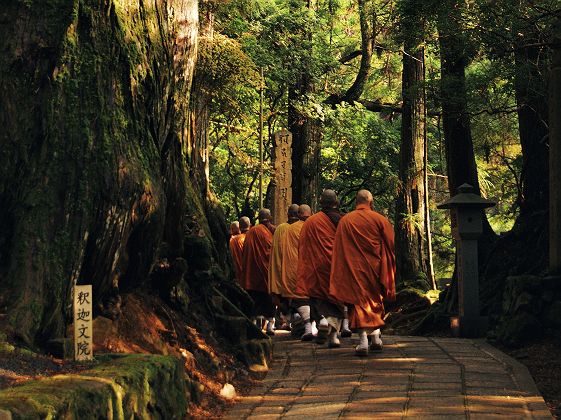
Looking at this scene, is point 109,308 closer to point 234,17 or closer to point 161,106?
point 161,106

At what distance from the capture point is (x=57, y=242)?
679cm

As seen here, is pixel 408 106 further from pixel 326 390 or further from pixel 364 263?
pixel 326 390

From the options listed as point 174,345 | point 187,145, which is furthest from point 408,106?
point 174,345

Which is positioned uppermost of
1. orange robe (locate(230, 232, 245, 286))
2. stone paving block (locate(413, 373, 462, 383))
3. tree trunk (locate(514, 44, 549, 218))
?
tree trunk (locate(514, 44, 549, 218))

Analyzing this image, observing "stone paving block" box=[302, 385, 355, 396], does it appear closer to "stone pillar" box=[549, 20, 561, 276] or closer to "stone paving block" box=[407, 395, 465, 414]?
"stone paving block" box=[407, 395, 465, 414]

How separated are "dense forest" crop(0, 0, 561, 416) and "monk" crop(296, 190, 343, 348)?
0.88 meters

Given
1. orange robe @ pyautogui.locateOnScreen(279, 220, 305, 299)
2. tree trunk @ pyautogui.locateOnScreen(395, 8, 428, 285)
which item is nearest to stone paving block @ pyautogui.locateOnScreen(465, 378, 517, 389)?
orange robe @ pyautogui.locateOnScreen(279, 220, 305, 299)

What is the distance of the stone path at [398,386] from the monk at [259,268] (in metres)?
3.46

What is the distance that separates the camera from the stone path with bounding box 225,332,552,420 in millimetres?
6930

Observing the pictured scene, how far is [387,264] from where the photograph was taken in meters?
10.7

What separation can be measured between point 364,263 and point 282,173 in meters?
8.63

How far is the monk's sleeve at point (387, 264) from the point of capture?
1059 cm

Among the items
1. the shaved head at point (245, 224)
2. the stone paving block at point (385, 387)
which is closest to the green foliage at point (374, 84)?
the shaved head at point (245, 224)

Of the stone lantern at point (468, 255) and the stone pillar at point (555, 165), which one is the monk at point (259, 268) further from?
the stone pillar at point (555, 165)
